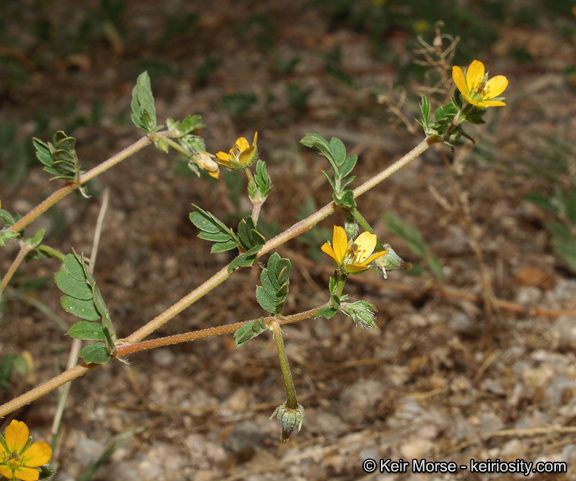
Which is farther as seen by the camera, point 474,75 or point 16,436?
point 474,75

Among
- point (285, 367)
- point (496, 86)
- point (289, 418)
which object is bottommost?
point (289, 418)

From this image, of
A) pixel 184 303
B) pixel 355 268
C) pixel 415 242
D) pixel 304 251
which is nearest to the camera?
pixel 355 268

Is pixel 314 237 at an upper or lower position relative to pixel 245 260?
lower

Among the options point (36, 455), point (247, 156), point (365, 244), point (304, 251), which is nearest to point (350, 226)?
point (365, 244)

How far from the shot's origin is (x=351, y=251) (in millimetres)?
1233

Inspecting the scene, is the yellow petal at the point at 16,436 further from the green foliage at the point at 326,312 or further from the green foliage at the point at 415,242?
the green foliage at the point at 415,242

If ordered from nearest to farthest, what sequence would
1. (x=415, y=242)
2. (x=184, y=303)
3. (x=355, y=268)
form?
1. (x=355, y=268)
2. (x=184, y=303)
3. (x=415, y=242)

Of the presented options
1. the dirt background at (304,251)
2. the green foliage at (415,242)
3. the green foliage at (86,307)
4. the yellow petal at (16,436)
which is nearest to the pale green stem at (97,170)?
the green foliage at (86,307)

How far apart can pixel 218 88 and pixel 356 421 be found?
2.25 metres

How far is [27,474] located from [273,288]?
24.2 inches

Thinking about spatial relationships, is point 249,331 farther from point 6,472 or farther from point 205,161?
point 6,472

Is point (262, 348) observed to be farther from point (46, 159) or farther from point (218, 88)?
point (218, 88)

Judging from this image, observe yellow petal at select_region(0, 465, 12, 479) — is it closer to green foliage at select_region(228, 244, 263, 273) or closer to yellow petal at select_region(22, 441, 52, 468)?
yellow petal at select_region(22, 441, 52, 468)

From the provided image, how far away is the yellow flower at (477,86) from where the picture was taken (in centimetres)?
122
